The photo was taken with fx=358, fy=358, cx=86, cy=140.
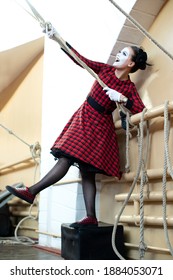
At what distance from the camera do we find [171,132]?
137cm

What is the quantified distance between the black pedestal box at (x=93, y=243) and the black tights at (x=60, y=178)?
0.13 m

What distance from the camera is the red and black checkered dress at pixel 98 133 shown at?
58.2 inches

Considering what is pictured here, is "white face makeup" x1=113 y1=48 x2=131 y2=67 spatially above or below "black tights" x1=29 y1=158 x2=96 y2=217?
above

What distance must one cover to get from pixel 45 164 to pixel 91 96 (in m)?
0.72

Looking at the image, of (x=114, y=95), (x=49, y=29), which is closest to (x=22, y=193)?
(x=114, y=95)

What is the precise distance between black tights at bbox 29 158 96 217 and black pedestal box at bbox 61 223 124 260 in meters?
0.13

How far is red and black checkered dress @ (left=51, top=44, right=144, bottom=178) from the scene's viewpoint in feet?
4.85

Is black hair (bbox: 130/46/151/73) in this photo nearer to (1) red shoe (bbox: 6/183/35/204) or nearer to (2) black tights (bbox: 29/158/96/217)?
(2) black tights (bbox: 29/158/96/217)

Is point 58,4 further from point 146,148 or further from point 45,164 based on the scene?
point 146,148

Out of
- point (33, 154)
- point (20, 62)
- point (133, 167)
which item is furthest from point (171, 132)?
point (20, 62)

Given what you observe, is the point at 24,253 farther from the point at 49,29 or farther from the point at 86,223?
the point at 49,29

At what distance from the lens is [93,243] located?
54.2 inches

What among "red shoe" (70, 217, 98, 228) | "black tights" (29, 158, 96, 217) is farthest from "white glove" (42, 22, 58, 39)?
"red shoe" (70, 217, 98, 228)

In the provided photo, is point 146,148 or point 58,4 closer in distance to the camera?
point 146,148
